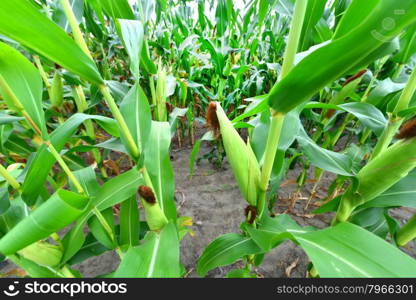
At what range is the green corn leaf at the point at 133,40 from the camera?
18.3 inches

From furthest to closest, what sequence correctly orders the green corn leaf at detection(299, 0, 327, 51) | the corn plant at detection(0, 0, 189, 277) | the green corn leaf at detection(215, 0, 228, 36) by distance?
1. the green corn leaf at detection(215, 0, 228, 36)
2. the green corn leaf at detection(299, 0, 327, 51)
3. the corn plant at detection(0, 0, 189, 277)

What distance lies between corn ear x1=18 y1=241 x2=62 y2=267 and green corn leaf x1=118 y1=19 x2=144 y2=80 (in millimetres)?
481

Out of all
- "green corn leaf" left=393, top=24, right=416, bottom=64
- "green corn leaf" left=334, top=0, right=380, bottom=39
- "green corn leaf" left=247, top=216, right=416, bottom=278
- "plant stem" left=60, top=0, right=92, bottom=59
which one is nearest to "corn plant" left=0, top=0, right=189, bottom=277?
"plant stem" left=60, top=0, right=92, bottom=59

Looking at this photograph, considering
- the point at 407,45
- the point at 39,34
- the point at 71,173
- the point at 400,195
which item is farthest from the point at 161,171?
the point at 407,45

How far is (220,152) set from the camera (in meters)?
1.78

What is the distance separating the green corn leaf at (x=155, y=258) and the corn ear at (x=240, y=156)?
0.23 meters

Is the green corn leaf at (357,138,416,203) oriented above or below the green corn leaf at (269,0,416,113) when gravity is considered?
below

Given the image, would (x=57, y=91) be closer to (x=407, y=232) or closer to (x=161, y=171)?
(x=161, y=171)

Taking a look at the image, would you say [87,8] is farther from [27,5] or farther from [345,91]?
[345,91]

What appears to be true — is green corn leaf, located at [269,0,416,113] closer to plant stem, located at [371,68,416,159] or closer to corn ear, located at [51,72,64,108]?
plant stem, located at [371,68,416,159]

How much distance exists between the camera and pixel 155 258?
0.51 metres

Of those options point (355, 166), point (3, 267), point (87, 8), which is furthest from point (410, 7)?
point (3, 267)

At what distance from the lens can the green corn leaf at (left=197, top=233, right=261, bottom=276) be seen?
25.7 inches

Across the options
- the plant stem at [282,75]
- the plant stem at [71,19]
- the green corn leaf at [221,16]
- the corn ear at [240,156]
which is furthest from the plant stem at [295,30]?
the green corn leaf at [221,16]
